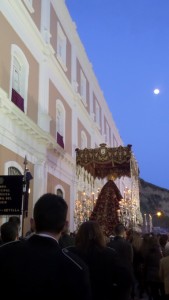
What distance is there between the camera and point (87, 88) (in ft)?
83.5

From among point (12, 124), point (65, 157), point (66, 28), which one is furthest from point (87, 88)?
point (12, 124)

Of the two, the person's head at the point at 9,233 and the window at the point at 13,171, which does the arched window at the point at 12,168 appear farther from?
the person's head at the point at 9,233

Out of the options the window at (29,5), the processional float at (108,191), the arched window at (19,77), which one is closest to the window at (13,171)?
the arched window at (19,77)

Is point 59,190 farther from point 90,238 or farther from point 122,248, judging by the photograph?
point 90,238

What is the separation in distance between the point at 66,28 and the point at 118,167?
27.7 ft

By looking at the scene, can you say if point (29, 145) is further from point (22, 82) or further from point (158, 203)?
point (158, 203)

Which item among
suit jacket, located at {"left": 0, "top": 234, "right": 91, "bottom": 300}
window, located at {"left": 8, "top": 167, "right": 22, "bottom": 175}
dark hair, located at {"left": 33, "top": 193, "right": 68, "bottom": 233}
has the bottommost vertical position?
suit jacket, located at {"left": 0, "top": 234, "right": 91, "bottom": 300}

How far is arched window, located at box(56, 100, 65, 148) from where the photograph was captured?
60.2 feet

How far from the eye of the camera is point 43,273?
6.52 ft

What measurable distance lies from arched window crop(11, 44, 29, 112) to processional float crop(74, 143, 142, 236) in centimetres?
397

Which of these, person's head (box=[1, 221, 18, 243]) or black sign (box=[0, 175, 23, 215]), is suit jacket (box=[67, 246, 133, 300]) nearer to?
person's head (box=[1, 221, 18, 243])

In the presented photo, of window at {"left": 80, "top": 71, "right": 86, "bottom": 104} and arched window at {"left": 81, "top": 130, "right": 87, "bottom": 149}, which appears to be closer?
arched window at {"left": 81, "top": 130, "right": 87, "bottom": 149}

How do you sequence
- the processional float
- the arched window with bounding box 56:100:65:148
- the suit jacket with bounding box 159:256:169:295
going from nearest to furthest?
the suit jacket with bounding box 159:256:169:295
the processional float
the arched window with bounding box 56:100:65:148

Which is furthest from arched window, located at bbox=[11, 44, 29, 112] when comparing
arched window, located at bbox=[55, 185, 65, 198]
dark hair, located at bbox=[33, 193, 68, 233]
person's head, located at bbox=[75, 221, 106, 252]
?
dark hair, located at bbox=[33, 193, 68, 233]
